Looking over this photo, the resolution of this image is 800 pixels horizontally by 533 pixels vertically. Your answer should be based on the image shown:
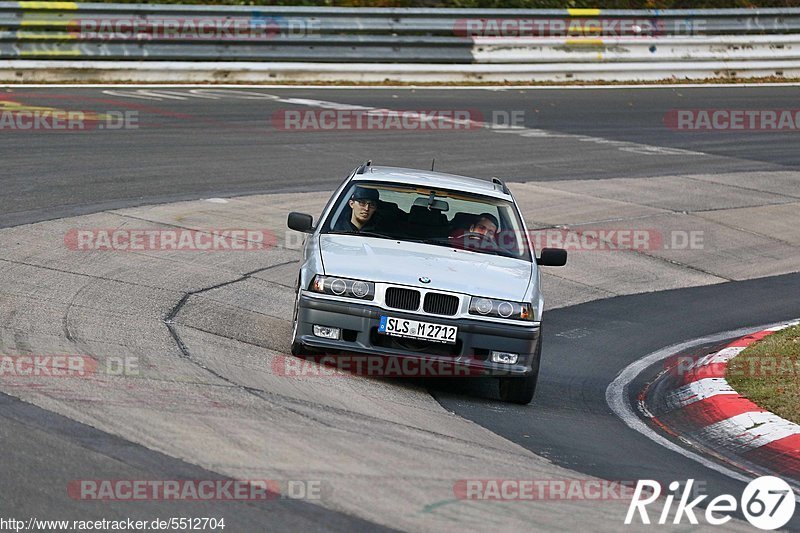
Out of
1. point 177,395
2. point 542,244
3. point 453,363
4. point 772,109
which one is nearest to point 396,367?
point 453,363

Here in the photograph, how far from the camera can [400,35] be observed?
26172mm

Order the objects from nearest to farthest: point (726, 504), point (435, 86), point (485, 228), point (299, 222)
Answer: point (726, 504) < point (299, 222) < point (485, 228) < point (435, 86)

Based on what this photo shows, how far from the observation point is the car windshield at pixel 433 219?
938 cm

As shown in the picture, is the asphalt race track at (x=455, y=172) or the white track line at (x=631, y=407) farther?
the white track line at (x=631, y=407)

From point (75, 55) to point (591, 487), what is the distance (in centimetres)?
1897

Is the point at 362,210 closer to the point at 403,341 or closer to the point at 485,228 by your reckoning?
the point at 485,228

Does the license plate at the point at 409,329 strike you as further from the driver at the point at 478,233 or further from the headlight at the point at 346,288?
the driver at the point at 478,233

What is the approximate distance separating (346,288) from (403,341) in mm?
538

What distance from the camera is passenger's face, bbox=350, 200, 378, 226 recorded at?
946 cm

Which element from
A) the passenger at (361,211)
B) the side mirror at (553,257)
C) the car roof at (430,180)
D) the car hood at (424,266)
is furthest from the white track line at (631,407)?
the passenger at (361,211)

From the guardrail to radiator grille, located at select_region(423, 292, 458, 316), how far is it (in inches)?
653

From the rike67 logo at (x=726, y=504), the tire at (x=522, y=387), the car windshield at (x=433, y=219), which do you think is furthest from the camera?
the car windshield at (x=433, y=219)

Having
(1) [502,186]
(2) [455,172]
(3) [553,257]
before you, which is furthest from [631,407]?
(2) [455,172]

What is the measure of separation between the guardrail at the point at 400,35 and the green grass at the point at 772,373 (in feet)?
52.1
